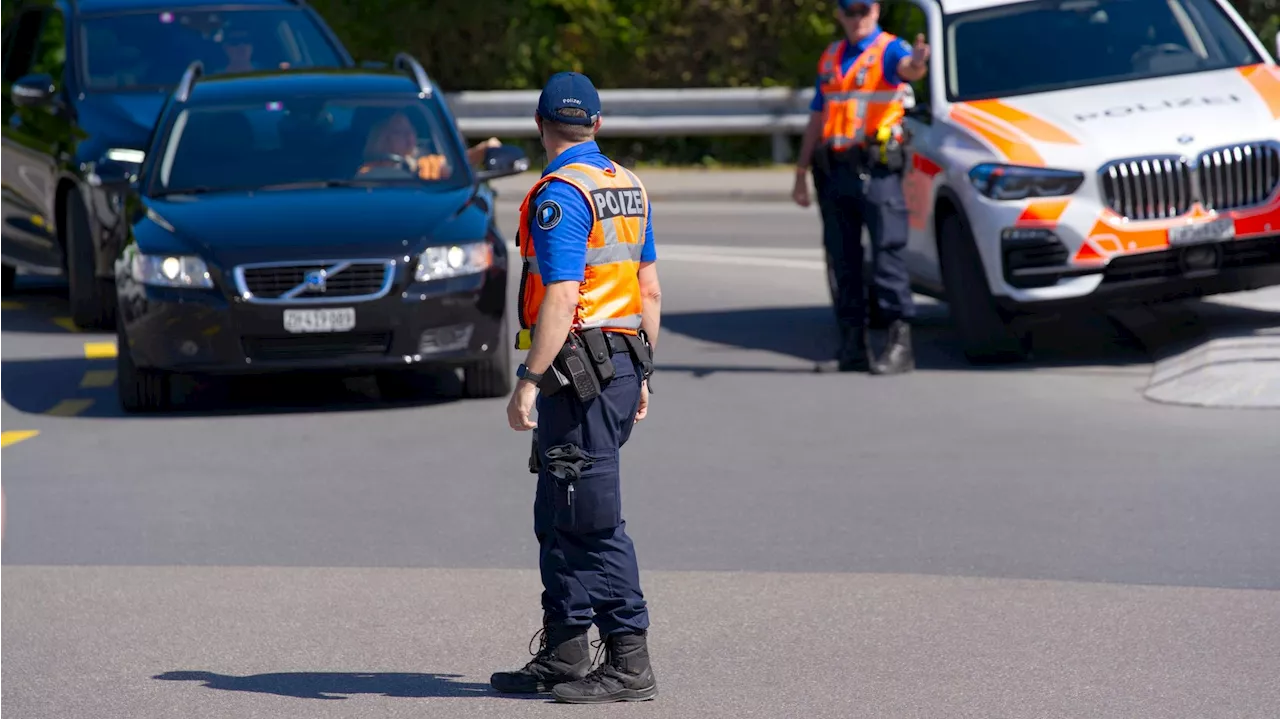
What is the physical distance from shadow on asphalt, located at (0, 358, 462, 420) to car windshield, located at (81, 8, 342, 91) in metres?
2.58

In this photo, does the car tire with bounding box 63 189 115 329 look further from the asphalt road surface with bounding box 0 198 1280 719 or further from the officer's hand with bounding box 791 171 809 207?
the officer's hand with bounding box 791 171 809 207

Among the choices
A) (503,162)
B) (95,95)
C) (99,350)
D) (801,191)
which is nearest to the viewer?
(503,162)

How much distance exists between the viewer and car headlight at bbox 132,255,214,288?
403 inches

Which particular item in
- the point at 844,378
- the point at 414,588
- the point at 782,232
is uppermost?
the point at 414,588

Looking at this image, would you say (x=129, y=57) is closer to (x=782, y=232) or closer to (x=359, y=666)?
(x=782, y=232)

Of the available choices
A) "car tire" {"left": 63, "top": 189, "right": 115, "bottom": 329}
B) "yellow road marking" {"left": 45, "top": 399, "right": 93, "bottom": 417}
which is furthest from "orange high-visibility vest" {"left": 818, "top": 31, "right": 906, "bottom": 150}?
"car tire" {"left": 63, "top": 189, "right": 115, "bottom": 329}

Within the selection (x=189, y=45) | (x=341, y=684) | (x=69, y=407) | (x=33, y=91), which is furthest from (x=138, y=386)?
(x=341, y=684)

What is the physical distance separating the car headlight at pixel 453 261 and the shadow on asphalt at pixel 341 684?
4.49 m

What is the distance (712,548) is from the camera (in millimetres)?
7508

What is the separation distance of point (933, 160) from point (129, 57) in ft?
18.2

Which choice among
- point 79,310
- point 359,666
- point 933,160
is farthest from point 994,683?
point 79,310

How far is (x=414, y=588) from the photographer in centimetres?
699

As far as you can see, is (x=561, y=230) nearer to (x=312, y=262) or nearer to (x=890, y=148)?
(x=312, y=262)

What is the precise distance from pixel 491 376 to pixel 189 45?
4711mm
